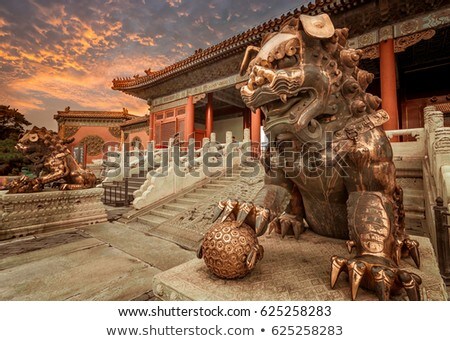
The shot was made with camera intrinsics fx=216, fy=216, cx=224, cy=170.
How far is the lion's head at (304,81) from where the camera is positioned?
0.81 m

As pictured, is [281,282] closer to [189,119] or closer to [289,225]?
[289,225]

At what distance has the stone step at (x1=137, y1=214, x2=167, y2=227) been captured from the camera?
4099 millimetres

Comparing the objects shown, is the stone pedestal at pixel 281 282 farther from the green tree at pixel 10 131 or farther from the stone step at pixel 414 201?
the stone step at pixel 414 201

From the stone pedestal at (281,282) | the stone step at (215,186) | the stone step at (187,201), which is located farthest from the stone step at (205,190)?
the stone pedestal at (281,282)

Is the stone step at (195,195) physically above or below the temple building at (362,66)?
below

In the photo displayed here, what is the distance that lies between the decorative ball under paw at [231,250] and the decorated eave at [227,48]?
5.79 metres

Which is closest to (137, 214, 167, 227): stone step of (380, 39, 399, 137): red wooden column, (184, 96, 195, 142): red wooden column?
(380, 39, 399, 137): red wooden column

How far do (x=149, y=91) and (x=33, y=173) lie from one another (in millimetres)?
8110

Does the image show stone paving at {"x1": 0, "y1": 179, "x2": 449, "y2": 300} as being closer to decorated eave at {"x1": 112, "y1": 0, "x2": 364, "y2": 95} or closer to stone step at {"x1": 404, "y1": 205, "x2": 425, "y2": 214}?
stone step at {"x1": 404, "y1": 205, "x2": 425, "y2": 214}

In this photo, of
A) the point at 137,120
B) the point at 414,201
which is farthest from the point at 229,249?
the point at 137,120

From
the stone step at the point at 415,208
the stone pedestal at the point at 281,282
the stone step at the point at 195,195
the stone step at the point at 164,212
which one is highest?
the stone step at the point at 195,195

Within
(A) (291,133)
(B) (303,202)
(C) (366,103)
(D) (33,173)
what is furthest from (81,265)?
(D) (33,173)

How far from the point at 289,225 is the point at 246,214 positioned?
641mm
